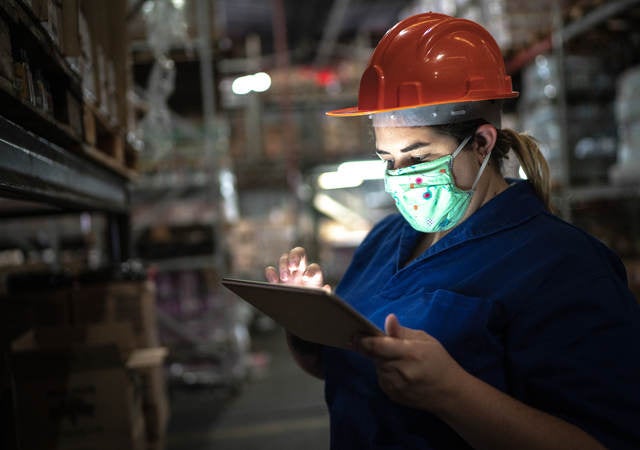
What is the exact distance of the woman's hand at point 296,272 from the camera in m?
1.70

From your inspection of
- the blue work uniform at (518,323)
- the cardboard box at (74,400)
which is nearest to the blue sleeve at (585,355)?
the blue work uniform at (518,323)

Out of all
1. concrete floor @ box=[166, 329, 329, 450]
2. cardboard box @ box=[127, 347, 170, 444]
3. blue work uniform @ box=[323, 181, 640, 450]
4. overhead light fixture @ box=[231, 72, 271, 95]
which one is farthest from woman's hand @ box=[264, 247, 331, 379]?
overhead light fixture @ box=[231, 72, 271, 95]

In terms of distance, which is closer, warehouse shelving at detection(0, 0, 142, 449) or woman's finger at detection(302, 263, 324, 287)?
warehouse shelving at detection(0, 0, 142, 449)

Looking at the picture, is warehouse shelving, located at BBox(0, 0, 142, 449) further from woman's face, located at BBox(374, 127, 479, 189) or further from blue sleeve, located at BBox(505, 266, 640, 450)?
blue sleeve, located at BBox(505, 266, 640, 450)

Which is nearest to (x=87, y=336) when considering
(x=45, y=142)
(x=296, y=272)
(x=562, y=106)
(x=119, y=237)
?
(x=119, y=237)

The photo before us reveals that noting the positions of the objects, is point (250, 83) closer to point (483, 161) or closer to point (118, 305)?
point (118, 305)

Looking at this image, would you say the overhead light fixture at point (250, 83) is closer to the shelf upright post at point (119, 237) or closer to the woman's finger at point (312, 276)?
the shelf upright post at point (119, 237)

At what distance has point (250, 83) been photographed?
14.8m

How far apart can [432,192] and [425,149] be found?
12 centimetres

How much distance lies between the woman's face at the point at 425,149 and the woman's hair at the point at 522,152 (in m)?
0.04

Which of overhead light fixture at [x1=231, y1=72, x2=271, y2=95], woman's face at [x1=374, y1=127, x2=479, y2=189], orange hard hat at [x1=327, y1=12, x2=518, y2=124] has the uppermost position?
overhead light fixture at [x1=231, y1=72, x2=271, y2=95]

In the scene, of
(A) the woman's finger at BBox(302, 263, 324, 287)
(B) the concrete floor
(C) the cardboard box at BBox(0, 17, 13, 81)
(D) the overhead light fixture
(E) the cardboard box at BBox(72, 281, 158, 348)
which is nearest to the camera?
(C) the cardboard box at BBox(0, 17, 13, 81)

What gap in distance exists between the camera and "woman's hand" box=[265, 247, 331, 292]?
1.70 metres

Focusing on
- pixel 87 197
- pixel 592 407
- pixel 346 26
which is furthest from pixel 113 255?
pixel 346 26
